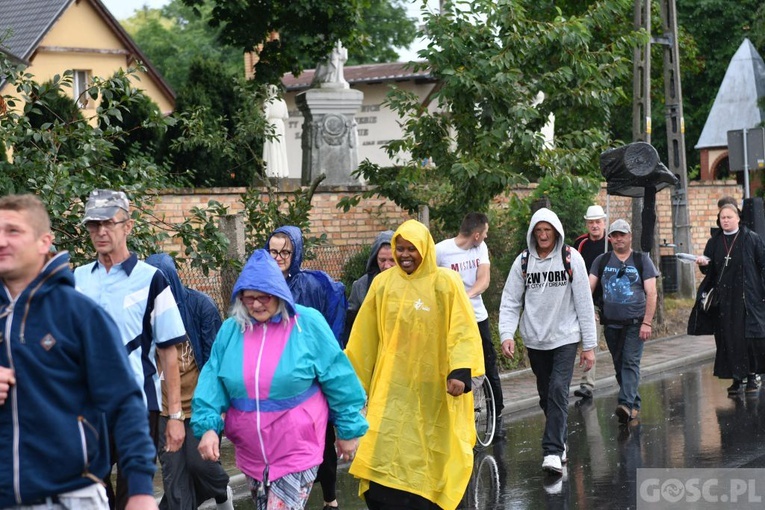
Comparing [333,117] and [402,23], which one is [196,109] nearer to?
[333,117]

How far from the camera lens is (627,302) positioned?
38.1 feet

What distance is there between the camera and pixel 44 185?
8.95m

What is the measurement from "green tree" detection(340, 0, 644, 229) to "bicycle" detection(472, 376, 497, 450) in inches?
124

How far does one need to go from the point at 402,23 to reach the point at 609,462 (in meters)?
51.3

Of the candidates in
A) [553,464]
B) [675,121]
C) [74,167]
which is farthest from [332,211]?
[553,464]

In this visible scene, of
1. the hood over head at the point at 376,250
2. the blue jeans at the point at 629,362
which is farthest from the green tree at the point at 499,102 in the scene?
the hood over head at the point at 376,250

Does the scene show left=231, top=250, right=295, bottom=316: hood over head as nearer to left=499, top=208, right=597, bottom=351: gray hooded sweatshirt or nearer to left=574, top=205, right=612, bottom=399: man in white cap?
left=499, top=208, right=597, bottom=351: gray hooded sweatshirt

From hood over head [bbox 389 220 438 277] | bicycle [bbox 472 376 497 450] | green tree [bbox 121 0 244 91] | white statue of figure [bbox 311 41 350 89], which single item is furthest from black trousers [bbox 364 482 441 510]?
green tree [bbox 121 0 244 91]

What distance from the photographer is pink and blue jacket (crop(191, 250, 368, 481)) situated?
19.4 ft

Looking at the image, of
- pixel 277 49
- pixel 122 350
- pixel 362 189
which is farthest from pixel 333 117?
pixel 122 350

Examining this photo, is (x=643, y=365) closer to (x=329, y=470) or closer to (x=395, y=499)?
(x=329, y=470)
